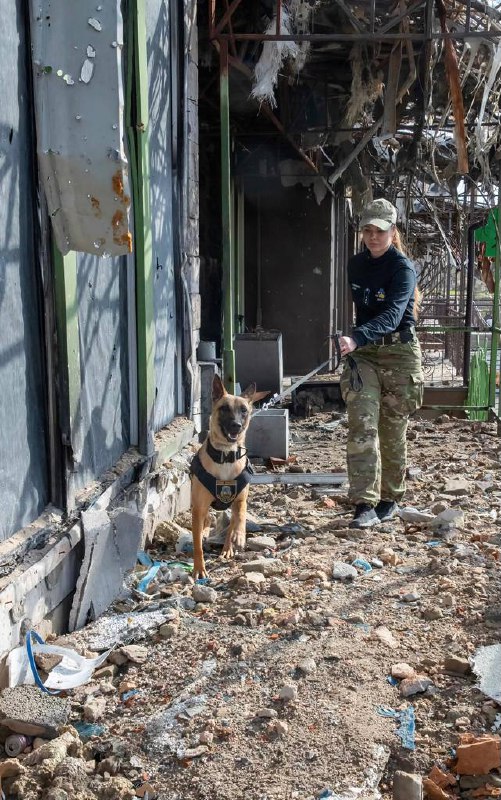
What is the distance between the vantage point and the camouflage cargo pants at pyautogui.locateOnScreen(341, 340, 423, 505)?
4977 mm

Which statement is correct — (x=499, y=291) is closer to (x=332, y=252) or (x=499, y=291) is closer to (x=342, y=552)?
(x=332, y=252)

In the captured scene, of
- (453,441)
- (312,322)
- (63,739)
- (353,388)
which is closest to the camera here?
(63,739)

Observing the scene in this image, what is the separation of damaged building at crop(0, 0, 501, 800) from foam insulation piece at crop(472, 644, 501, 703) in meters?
0.57

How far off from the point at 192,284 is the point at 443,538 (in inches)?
104

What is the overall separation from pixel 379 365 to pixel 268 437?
7.15 ft

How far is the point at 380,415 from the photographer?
5.27 metres

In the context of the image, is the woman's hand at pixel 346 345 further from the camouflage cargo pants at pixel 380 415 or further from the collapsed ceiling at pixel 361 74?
the collapsed ceiling at pixel 361 74

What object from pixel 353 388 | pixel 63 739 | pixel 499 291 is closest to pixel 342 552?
pixel 353 388

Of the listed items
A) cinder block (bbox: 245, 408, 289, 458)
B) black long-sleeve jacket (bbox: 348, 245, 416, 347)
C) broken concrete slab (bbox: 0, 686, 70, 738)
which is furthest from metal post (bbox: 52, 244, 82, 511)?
cinder block (bbox: 245, 408, 289, 458)

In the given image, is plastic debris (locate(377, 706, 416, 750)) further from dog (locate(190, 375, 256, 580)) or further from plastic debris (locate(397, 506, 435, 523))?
plastic debris (locate(397, 506, 435, 523))

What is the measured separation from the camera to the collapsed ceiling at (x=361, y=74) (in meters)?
6.11

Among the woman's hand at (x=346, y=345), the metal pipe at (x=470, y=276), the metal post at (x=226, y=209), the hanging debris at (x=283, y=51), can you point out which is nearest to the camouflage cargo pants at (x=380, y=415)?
the woman's hand at (x=346, y=345)

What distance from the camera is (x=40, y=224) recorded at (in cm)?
328

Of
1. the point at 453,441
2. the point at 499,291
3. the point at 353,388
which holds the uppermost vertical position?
the point at 499,291
